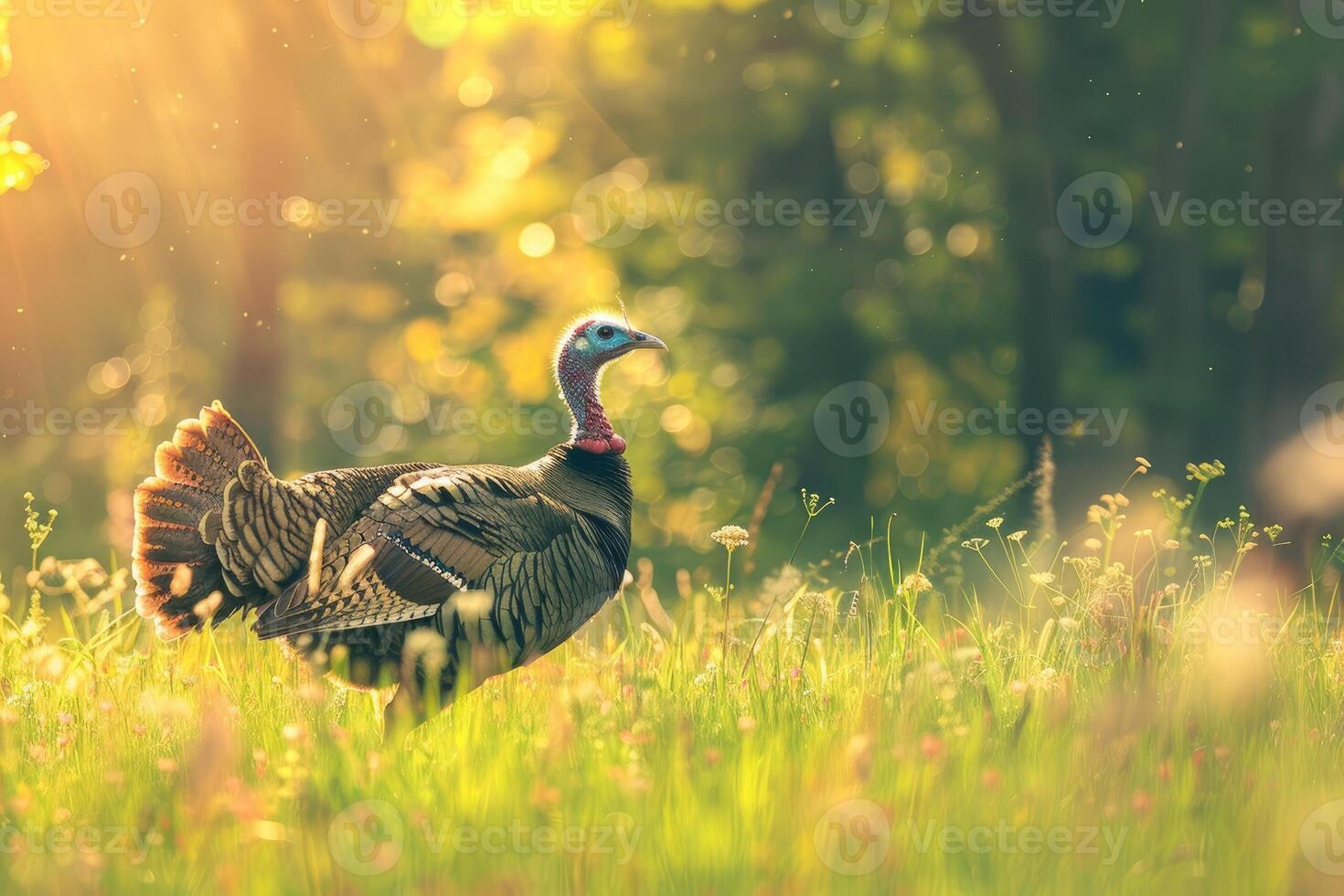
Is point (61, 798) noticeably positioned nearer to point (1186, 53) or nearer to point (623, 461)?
point (623, 461)

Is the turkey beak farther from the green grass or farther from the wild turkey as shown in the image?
the green grass

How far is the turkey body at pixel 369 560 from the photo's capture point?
194 inches

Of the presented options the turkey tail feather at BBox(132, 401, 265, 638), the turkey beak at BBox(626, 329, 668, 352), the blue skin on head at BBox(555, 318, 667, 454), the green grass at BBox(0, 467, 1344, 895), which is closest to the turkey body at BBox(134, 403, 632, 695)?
the turkey tail feather at BBox(132, 401, 265, 638)

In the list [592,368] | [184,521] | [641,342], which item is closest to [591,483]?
[592,368]

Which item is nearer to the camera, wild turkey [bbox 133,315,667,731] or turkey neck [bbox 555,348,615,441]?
wild turkey [bbox 133,315,667,731]

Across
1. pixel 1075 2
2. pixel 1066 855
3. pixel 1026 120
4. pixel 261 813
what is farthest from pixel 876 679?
pixel 1075 2

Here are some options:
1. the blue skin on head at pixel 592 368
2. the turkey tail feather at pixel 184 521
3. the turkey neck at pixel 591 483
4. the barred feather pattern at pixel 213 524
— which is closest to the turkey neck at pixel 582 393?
the blue skin on head at pixel 592 368

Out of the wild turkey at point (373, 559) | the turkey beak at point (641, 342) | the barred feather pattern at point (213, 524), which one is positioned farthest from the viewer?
the turkey beak at point (641, 342)

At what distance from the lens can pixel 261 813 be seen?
11.4 ft

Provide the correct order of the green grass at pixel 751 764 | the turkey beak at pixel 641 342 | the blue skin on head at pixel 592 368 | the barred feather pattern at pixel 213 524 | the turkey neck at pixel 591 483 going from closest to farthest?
the green grass at pixel 751 764
the barred feather pattern at pixel 213 524
the turkey neck at pixel 591 483
the blue skin on head at pixel 592 368
the turkey beak at pixel 641 342

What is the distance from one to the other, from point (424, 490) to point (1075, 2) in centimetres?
858

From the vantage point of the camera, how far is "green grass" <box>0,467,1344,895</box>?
335 centimetres

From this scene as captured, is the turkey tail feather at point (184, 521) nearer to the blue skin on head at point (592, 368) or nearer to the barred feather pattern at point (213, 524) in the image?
the barred feather pattern at point (213, 524)

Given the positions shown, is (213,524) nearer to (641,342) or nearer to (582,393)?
(582,393)
